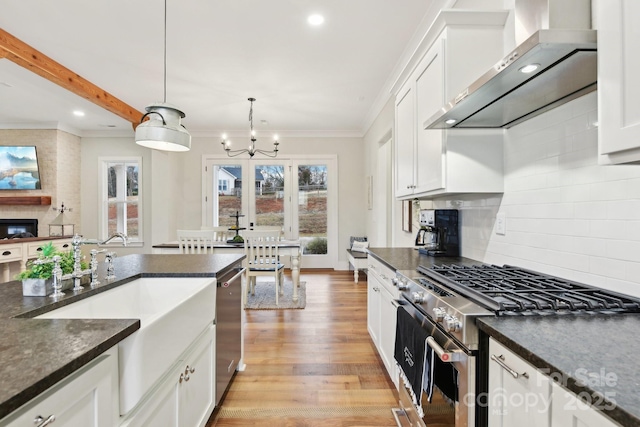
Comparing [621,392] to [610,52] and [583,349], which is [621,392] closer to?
[583,349]

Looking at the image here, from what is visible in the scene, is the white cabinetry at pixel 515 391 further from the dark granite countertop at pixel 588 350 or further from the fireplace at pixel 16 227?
the fireplace at pixel 16 227

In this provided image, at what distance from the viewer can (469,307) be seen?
1.05 m

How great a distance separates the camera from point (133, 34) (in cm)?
286

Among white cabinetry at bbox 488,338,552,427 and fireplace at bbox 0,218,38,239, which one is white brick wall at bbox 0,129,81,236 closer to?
fireplace at bbox 0,218,38,239

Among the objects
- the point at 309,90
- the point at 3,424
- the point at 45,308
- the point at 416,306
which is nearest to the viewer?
the point at 3,424

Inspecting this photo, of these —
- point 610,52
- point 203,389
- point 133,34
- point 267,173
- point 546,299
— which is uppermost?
point 133,34

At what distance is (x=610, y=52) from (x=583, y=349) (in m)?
0.78

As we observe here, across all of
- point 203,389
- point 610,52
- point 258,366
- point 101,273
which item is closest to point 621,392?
point 610,52

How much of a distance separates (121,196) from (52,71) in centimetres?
322

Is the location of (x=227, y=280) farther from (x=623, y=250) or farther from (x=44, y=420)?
(x=623, y=250)

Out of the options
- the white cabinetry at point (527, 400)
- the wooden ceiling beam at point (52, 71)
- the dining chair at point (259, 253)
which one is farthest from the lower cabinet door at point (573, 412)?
the wooden ceiling beam at point (52, 71)

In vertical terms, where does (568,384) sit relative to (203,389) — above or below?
above

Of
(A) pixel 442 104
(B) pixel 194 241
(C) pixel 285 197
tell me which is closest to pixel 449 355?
(A) pixel 442 104

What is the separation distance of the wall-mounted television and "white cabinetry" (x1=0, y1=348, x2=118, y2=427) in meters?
6.24
